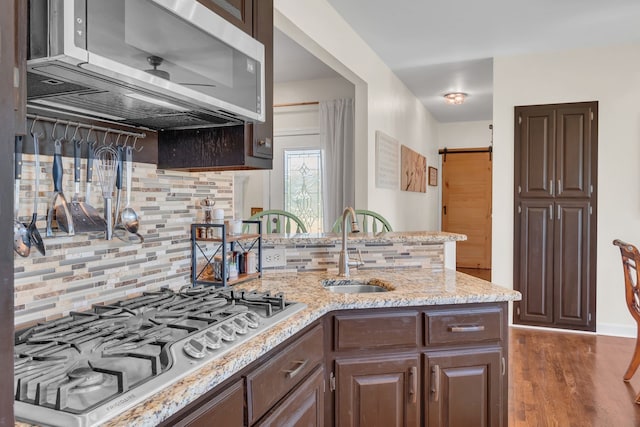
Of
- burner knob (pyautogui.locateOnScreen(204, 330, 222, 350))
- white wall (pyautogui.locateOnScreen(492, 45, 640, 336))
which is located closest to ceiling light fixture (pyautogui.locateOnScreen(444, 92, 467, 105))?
white wall (pyautogui.locateOnScreen(492, 45, 640, 336))

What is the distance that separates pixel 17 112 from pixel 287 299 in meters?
1.10

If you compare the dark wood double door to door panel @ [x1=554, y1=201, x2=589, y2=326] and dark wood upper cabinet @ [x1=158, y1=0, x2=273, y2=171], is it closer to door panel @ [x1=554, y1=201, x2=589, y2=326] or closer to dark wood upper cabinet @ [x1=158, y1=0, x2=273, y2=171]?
door panel @ [x1=554, y1=201, x2=589, y2=326]

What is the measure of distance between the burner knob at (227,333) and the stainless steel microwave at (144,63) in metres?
0.62

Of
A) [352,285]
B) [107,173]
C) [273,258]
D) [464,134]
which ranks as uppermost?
[464,134]

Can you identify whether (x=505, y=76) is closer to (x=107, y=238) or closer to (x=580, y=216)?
(x=580, y=216)

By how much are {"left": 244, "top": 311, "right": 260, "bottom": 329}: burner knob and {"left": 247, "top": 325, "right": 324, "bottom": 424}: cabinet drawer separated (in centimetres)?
10

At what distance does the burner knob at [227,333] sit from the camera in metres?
1.16

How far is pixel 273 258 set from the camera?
88.5 inches

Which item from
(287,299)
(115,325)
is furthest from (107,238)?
(287,299)

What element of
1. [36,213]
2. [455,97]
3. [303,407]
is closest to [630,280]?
[303,407]

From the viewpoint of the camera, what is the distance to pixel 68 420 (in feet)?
2.41

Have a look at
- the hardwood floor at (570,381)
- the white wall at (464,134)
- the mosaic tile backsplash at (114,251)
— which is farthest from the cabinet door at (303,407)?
the white wall at (464,134)

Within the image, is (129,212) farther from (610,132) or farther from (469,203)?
(469,203)

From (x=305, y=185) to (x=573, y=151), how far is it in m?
2.62
